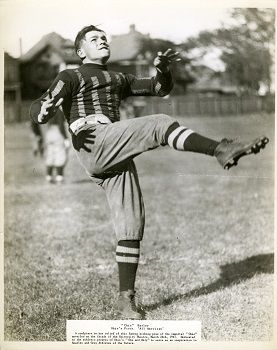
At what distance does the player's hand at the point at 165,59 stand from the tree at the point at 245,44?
1.36m

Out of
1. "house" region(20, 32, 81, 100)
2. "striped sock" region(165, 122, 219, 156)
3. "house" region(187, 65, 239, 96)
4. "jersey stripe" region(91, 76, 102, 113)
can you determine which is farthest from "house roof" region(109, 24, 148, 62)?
"house" region(187, 65, 239, 96)

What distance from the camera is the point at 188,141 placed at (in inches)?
106

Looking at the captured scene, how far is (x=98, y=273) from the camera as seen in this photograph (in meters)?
4.28

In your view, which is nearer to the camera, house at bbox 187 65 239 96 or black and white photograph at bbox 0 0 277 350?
black and white photograph at bbox 0 0 277 350

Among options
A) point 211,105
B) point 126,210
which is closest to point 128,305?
point 126,210

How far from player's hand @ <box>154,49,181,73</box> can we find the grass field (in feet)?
4.60

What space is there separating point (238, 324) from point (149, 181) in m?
4.36

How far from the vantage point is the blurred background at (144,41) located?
3.90m

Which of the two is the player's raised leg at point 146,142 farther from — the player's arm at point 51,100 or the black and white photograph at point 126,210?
the player's arm at point 51,100

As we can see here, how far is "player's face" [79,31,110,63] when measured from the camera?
302 centimetres

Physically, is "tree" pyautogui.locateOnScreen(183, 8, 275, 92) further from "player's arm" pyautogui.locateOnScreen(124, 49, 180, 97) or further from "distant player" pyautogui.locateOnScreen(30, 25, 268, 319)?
"distant player" pyautogui.locateOnScreen(30, 25, 268, 319)

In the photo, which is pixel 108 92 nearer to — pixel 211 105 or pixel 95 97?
pixel 95 97

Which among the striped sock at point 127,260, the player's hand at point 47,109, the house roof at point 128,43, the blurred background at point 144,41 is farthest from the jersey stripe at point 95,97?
the house roof at point 128,43

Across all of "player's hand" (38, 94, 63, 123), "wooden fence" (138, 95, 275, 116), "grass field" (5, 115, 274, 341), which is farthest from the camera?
"wooden fence" (138, 95, 275, 116)
